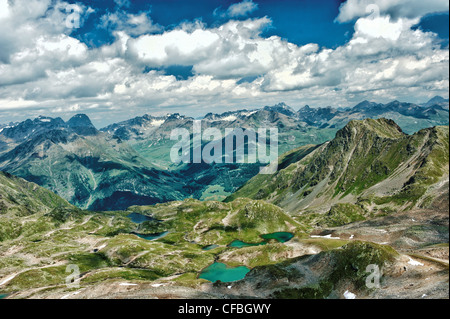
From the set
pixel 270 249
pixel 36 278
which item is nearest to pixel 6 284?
pixel 36 278

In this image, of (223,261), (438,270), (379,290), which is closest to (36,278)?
(223,261)

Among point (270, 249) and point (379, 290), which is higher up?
point (379, 290)
